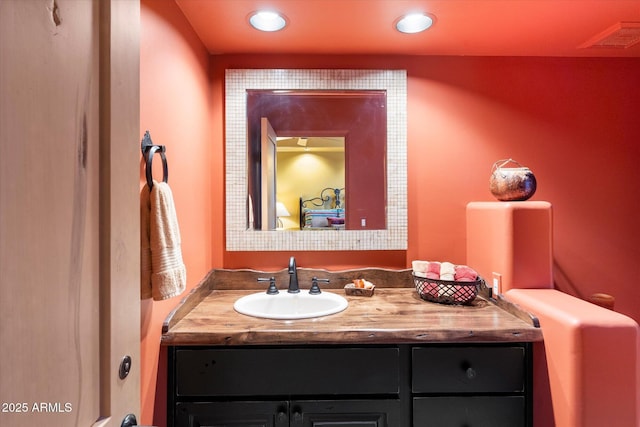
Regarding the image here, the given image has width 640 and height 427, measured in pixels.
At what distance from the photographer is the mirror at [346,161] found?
1646 millimetres

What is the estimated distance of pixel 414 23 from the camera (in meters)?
1.42

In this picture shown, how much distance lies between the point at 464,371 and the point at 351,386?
41cm

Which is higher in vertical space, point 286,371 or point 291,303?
point 291,303

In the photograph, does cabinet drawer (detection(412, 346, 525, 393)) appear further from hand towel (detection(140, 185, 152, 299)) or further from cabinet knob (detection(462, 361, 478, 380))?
hand towel (detection(140, 185, 152, 299))

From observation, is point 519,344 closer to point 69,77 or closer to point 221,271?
point 221,271

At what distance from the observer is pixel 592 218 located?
1.70 meters

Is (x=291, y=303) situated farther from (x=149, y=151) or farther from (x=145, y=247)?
(x=149, y=151)

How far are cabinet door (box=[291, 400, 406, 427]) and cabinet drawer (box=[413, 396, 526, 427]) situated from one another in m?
0.09

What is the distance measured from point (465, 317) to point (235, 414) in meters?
0.92

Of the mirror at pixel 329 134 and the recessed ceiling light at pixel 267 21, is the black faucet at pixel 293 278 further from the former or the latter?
the recessed ceiling light at pixel 267 21

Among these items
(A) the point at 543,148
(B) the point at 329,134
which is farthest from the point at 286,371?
(A) the point at 543,148

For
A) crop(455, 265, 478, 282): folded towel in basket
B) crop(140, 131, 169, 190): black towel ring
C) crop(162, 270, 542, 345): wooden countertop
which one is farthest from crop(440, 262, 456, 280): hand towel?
crop(140, 131, 169, 190): black towel ring

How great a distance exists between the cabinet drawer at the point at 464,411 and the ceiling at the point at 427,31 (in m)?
1.50

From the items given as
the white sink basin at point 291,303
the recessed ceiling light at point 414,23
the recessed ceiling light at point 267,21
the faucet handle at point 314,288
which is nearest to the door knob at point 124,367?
the white sink basin at point 291,303
